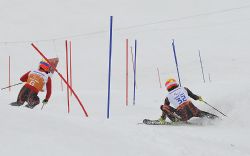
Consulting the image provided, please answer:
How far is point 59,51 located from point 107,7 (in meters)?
14.1

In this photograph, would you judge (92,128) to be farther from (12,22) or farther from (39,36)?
(12,22)

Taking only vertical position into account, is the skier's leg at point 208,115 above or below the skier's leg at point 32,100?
below

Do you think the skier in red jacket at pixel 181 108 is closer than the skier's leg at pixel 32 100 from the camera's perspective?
Yes

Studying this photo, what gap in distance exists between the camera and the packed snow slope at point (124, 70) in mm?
5991

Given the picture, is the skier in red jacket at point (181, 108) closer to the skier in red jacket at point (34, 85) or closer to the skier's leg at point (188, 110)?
the skier's leg at point (188, 110)

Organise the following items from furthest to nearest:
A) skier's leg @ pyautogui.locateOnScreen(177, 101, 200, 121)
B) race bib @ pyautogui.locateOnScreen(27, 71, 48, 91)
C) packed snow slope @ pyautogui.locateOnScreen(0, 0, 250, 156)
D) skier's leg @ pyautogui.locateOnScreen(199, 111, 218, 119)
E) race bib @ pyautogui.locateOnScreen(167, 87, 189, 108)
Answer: race bib @ pyautogui.locateOnScreen(27, 71, 48, 91) < race bib @ pyautogui.locateOnScreen(167, 87, 189, 108) < skier's leg @ pyautogui.locateOnScreen(177, 101, 200, 121) < skier's leg @ pyautogui.locateOnScreen(199, 111, 218, 119) < packed snow slope @ pyautogui.locateOnScreen(0, 0, 250, 156)

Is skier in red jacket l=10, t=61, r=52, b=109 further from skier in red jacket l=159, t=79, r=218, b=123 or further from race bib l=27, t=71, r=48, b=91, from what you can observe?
skier in red jacket l=159, t=79, r=218, b=123

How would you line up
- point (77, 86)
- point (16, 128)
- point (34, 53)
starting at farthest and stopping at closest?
point (34, 53) → point (77, 86) → point (16, 128)

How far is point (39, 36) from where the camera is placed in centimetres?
3966

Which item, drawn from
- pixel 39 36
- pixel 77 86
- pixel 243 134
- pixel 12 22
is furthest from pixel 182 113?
pixel 12 22

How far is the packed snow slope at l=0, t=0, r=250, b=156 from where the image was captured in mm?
5991

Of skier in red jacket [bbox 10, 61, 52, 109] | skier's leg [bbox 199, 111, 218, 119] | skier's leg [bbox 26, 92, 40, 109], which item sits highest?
skier in red jacket [bbox 10, 61, 52, 109]

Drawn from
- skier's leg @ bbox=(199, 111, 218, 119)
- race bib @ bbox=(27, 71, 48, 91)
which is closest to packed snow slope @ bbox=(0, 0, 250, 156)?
skier's leg @ bbox=(199, 111, 218, 119)

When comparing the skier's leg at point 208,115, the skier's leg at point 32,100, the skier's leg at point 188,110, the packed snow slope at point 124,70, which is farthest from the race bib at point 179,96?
the skier's leg at point 32,100
